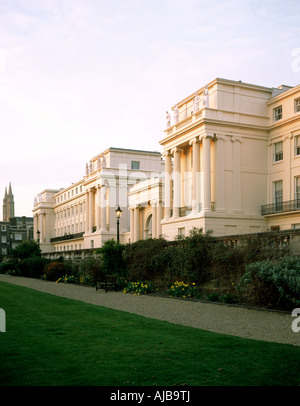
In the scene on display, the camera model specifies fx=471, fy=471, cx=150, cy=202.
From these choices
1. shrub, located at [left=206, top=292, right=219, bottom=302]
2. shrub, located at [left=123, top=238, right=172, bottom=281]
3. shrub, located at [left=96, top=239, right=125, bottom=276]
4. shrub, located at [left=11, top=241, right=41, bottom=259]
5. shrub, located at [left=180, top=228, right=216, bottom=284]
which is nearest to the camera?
shrub, located at [left=206, top=292, right=219, bottom=302]

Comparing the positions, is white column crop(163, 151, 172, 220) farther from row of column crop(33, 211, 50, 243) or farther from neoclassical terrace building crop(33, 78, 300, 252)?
row of column crop(33, 211, 50, 243)

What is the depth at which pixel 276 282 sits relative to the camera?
13516 mm

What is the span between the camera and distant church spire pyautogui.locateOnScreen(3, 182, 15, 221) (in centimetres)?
15098

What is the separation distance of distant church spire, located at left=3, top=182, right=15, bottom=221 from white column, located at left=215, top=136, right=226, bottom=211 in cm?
11877

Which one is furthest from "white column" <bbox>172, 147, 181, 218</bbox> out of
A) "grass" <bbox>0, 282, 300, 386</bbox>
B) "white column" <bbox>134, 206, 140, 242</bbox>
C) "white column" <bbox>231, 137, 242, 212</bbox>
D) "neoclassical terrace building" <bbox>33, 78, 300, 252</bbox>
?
"grass" <bbox>0, 282, 300, 386</bbox>

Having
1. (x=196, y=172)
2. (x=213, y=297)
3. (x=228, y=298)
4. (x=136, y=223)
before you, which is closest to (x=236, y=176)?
(x=196, y=172)

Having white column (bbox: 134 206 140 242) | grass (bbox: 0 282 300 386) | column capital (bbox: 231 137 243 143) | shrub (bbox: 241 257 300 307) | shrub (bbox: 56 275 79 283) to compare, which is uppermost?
column capital (bbox: 231 137 243 143)

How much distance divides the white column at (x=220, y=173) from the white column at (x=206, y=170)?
1.07 metres

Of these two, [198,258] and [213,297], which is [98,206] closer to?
[198,258]

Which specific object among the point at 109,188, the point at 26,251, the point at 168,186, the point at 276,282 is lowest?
the point at 26,251

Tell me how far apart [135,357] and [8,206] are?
153 meters

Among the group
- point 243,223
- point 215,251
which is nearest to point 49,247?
point 243,223
